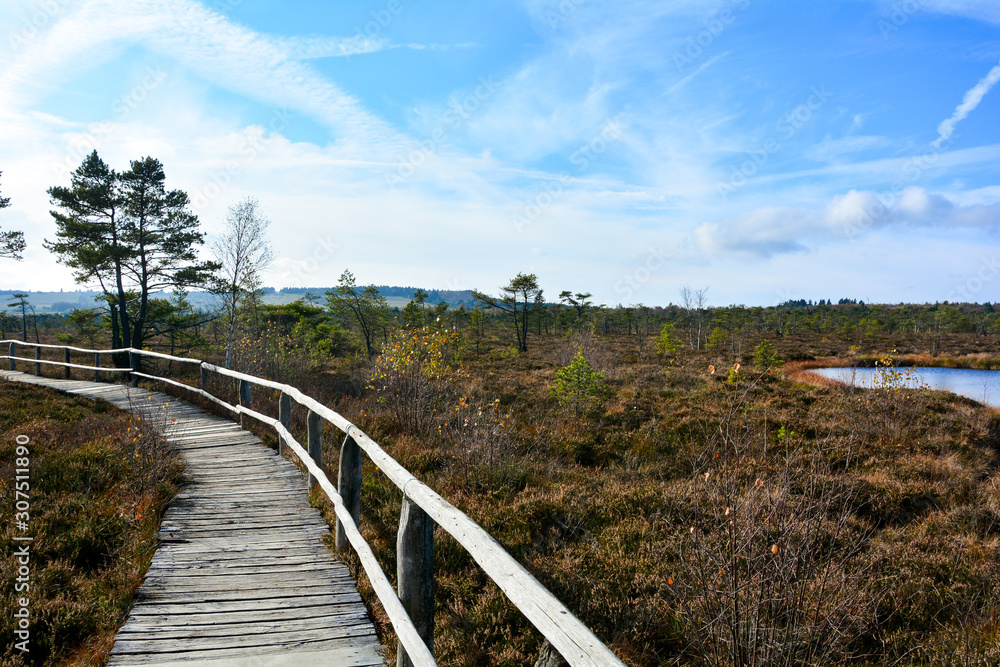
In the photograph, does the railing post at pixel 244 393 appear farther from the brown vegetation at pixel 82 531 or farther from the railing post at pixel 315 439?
the railing post at pixel 315 439

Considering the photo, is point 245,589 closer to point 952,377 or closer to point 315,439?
point 315,439

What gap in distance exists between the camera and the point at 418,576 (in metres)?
2.87

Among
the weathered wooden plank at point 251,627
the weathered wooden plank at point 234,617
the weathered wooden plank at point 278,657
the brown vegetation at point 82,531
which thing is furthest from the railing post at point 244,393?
the weathered wooden plank at point 278,657

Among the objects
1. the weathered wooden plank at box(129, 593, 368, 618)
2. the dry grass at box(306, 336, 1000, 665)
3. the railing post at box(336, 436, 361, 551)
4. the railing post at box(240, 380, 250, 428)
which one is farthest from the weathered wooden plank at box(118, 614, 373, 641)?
the railing post at box(240, 380, 250, 428)

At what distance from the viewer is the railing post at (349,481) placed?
4.49 m

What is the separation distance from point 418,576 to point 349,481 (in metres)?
1.88

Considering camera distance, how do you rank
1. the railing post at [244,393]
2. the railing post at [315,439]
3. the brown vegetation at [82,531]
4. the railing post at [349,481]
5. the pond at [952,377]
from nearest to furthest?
the brown vegetation at [82,531] → the railing post at [349,481] → the railing post at [315,439] → the railing post at [244,393] → the pond at [952,377]

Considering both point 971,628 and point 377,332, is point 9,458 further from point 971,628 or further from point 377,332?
point 377,332

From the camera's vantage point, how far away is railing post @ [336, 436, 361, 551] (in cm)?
449

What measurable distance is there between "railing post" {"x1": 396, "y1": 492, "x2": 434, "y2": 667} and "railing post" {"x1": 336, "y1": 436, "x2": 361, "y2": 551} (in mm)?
1723

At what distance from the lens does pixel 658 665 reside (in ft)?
12.8

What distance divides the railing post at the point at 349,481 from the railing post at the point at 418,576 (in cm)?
172

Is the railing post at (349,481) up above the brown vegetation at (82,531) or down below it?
above

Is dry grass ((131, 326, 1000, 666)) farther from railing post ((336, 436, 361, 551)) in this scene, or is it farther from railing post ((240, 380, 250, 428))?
railing post ((240, 380, 250, 428))
